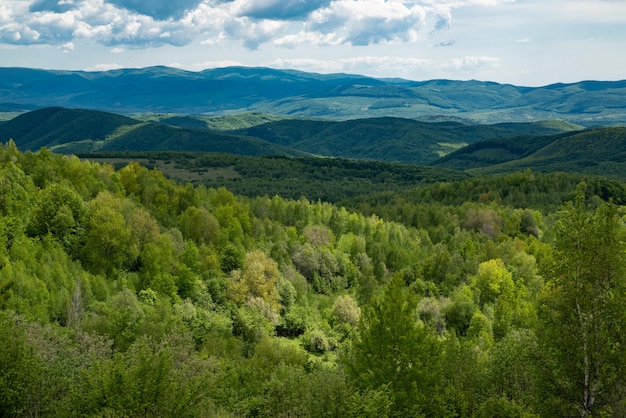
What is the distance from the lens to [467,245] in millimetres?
137875

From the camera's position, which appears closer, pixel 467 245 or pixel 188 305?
pixel 188 305

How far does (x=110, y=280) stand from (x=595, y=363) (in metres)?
68.0

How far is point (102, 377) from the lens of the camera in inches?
1308

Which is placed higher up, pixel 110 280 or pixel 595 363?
pixel 595 363

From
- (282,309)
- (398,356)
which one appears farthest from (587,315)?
(282,309)

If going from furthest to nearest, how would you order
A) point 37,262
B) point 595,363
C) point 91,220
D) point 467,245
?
point 467,245 → point 91,220 → point 37,262 → point 595,363

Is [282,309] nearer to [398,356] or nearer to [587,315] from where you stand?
[398,356]

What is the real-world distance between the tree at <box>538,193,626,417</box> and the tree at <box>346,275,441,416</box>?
11.0 m

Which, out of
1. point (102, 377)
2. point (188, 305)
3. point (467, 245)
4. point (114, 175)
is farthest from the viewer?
point (467, 245)

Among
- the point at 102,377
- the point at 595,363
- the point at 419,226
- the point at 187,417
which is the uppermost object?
the point at 595,363

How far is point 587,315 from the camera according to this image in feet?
96.1

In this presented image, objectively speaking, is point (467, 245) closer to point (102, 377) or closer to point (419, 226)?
point (419, 226)

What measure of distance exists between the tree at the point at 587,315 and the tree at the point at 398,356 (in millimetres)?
10980

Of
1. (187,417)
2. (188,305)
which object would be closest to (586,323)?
(187,417)
